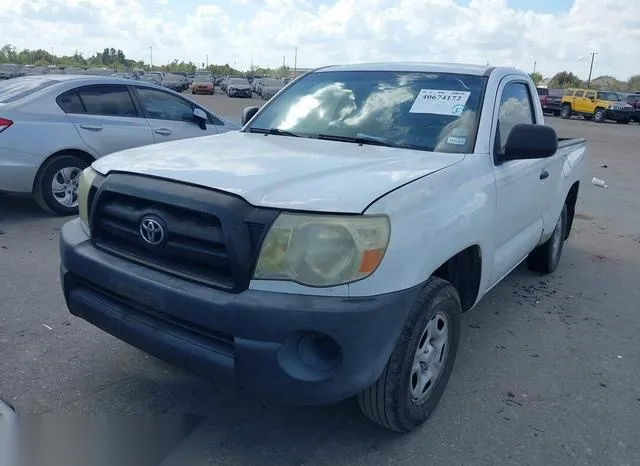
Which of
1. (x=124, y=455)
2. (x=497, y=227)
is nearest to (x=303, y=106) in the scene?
(x=497, y=227)

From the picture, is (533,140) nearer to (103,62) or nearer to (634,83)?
(634,83)

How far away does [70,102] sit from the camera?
6.76 metres

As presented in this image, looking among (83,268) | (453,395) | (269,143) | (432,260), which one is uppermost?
(269,143)

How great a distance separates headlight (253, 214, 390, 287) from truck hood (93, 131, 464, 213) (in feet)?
0.21

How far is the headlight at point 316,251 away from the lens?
2342mm

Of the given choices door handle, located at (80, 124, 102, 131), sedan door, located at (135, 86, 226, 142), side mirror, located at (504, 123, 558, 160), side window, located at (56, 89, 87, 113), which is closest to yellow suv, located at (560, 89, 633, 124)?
sedan door, located at (135, 86, 226, 142)

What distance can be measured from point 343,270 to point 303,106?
209 centimetres

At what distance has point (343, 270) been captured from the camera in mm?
2344

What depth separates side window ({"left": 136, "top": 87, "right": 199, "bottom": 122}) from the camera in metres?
7.51

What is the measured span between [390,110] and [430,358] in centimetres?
162

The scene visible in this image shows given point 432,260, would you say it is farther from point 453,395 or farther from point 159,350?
point 159,350


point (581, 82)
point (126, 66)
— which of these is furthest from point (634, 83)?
point (126, 66)

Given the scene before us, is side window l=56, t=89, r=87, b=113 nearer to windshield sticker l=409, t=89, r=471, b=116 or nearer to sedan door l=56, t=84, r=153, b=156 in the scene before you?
sedan door l=56, t=84, r=153, b=156

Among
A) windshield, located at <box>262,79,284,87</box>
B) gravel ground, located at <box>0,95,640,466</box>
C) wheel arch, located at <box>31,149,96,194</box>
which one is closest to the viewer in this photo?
gravel ground, located at <box>0,95,640,466</box>
